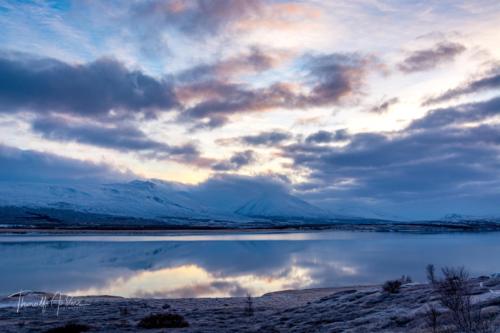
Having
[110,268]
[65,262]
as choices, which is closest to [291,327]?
[110,268]

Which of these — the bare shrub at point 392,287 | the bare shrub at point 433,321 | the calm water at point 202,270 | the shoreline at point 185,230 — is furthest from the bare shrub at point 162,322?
the shoreline at point 185,230

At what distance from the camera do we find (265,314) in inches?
789

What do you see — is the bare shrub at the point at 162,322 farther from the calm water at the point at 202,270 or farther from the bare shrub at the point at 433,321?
the calm water at the point at 202,270

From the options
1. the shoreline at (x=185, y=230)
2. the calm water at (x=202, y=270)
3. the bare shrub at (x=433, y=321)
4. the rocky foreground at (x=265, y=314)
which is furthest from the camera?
the shoreline at (x=185, y=230)

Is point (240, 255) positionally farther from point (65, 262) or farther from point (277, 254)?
point (65, 262)

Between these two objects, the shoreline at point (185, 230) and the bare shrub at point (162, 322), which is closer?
the bare shrub at point (162, 322)

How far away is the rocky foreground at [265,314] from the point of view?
14766mm

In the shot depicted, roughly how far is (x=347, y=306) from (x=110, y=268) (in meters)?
25.7

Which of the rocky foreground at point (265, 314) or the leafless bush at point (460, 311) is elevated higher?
→ the leafless bush at point (460, 311)

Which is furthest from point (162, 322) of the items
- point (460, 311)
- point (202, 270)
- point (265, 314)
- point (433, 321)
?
point (202, 270)

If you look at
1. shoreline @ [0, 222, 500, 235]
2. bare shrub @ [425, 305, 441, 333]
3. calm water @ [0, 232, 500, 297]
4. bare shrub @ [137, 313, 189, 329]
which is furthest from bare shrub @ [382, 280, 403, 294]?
shoreline @ [0, 222, 500, 235]

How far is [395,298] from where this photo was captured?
65.0ft

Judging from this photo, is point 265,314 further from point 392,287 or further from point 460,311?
point 460,311

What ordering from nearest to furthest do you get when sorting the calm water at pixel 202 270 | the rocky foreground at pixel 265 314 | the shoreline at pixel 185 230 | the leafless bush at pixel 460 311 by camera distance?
the leafless bush at pixel 460 311, the rocky foreground at pixel 265 314, the calm water at pixel 202 270, the shoreline at pixel 185 230
